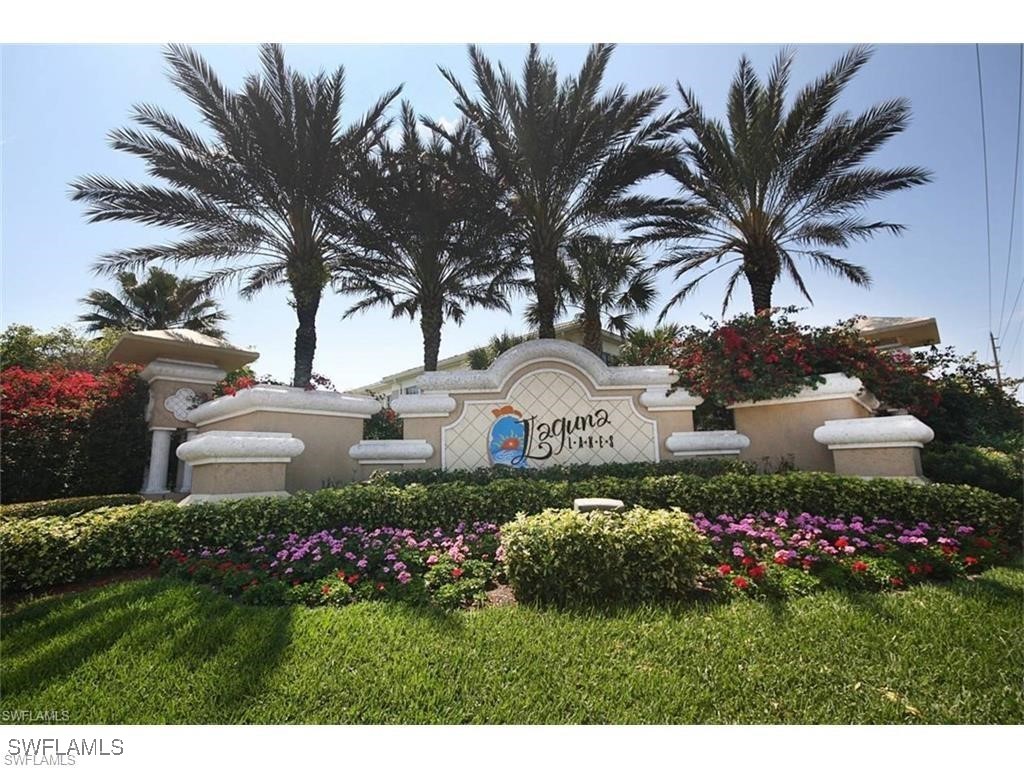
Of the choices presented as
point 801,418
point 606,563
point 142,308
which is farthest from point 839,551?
point 142,308

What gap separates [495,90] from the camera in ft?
33.7

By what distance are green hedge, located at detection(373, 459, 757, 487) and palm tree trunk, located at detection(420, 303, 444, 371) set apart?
7.25 m

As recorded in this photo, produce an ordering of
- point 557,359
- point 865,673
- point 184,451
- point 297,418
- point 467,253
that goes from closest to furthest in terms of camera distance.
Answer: point 865,673 → point 184,451 → point 297,418 → point 557,359 → point 467,253

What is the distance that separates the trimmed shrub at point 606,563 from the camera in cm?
384

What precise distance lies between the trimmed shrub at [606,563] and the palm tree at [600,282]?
9403 mm

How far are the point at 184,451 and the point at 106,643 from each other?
3.48 m

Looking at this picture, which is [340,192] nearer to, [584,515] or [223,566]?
[223,566]

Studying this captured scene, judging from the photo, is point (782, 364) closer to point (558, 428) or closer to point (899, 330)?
point (558, 428)

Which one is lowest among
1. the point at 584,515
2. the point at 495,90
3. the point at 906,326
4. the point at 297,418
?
the point at 584,515

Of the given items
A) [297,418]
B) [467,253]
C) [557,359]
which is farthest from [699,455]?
[467,253]

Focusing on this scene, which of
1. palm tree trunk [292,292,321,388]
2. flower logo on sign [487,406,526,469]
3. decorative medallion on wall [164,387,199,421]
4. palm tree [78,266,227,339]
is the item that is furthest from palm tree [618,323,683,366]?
palm tree [78,266,227,339]

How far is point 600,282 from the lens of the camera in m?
14.7

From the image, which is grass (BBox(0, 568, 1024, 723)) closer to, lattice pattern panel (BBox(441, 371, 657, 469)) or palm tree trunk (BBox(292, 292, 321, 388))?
lattice pattern panel (BBox(441, 371, 657, 469))

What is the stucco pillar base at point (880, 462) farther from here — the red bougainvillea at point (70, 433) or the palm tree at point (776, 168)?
the red bougainvillea at point (70, 433)
